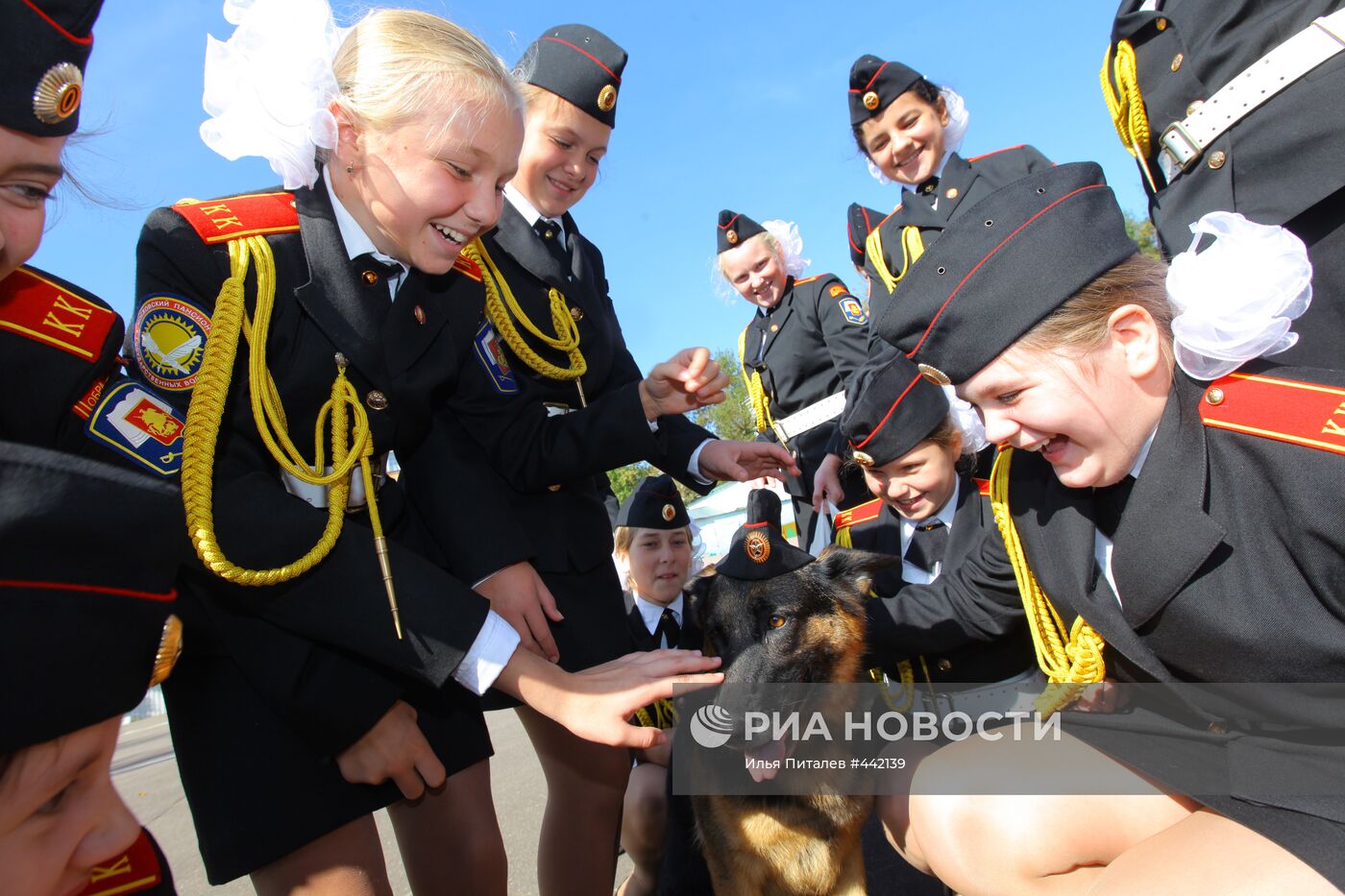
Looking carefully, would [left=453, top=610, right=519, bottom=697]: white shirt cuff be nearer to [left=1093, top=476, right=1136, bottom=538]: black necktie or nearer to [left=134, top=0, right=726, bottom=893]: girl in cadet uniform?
[left=134, top=0, right=726, bottom=893]: girl in cadet uniform

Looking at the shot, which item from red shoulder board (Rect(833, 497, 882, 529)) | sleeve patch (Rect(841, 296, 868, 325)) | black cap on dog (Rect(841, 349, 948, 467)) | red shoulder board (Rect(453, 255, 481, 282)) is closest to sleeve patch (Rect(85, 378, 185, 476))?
red shoulder board (Rect(453, 255, 481, 282))

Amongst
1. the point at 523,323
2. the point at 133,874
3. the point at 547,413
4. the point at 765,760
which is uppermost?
the point at 523,323

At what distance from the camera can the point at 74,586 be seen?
3.37 ft

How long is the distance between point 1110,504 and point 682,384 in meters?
1.13

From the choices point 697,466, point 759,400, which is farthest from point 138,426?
point 759,400

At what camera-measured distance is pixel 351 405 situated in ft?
6.32

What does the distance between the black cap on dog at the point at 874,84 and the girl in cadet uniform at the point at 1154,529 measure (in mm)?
2541

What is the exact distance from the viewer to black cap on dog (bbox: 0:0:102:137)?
1.30m

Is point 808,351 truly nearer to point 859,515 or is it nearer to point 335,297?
point 859,515

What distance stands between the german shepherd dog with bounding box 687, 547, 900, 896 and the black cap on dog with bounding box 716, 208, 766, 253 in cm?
331

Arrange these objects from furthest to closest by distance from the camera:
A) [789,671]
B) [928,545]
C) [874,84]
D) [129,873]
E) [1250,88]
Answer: [874,84]
[928,545]
[789,671]
[1250,88]
[129,873]

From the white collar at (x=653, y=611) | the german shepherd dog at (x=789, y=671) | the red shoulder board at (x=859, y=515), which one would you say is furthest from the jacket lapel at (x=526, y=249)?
the white collar at (x=653, y=611)

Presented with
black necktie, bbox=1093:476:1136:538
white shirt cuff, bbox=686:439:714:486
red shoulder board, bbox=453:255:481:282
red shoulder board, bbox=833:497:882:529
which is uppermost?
red shoulder board, bbox=453:255:481:282

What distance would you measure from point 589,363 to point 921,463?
146 centimetres
